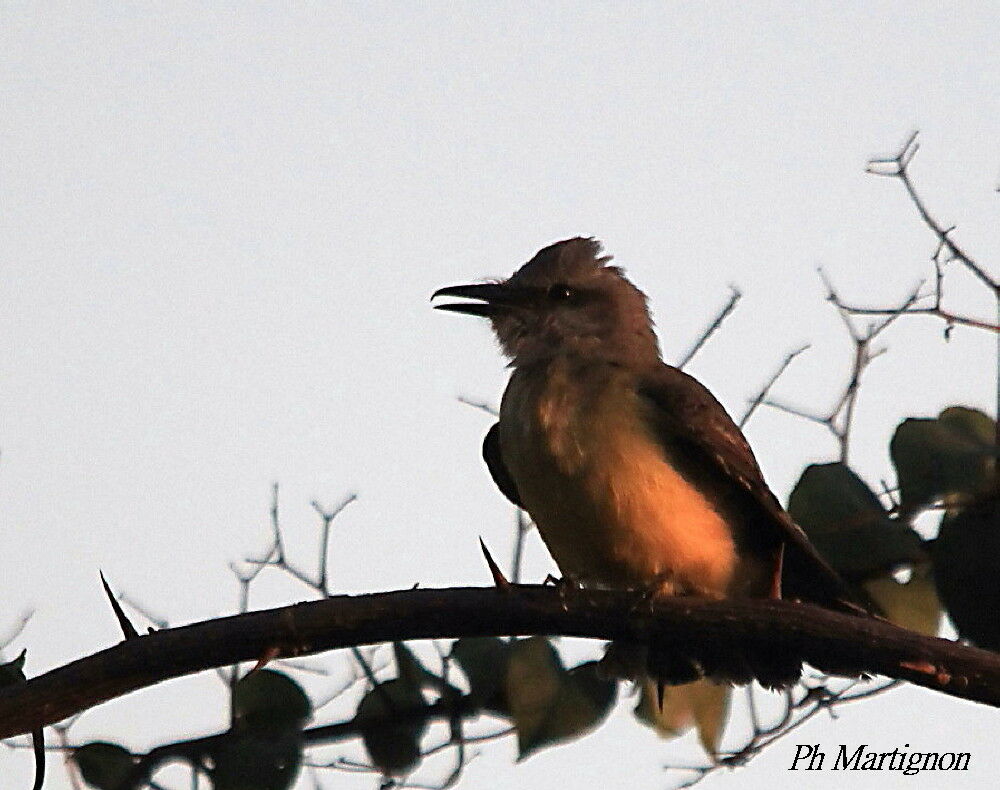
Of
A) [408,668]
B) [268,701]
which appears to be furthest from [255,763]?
[408,668]

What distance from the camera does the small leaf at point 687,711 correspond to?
3.96m

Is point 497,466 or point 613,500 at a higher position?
point 497,466

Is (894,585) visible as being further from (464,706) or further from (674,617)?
(464,706)

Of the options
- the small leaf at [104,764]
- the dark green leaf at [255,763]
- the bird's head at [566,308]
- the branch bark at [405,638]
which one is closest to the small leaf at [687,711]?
the branch bark at [405,638]

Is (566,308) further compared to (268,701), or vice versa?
(566,308)

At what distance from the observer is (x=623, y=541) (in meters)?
4.81

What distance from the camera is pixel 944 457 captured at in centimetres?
328

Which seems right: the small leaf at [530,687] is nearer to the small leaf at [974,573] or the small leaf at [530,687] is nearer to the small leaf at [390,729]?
the small leaf at [390,729]

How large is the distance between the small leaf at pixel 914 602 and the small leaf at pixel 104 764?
186 cm

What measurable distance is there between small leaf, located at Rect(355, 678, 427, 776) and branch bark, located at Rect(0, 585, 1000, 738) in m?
0.62

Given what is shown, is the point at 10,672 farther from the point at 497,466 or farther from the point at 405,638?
the point at 497,466

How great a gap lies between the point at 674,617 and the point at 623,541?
1686 millimetres

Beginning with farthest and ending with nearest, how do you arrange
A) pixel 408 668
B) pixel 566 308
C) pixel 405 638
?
pixel 566 308, pixel 408 668, pixel 405 638

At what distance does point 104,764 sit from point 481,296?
346cm
